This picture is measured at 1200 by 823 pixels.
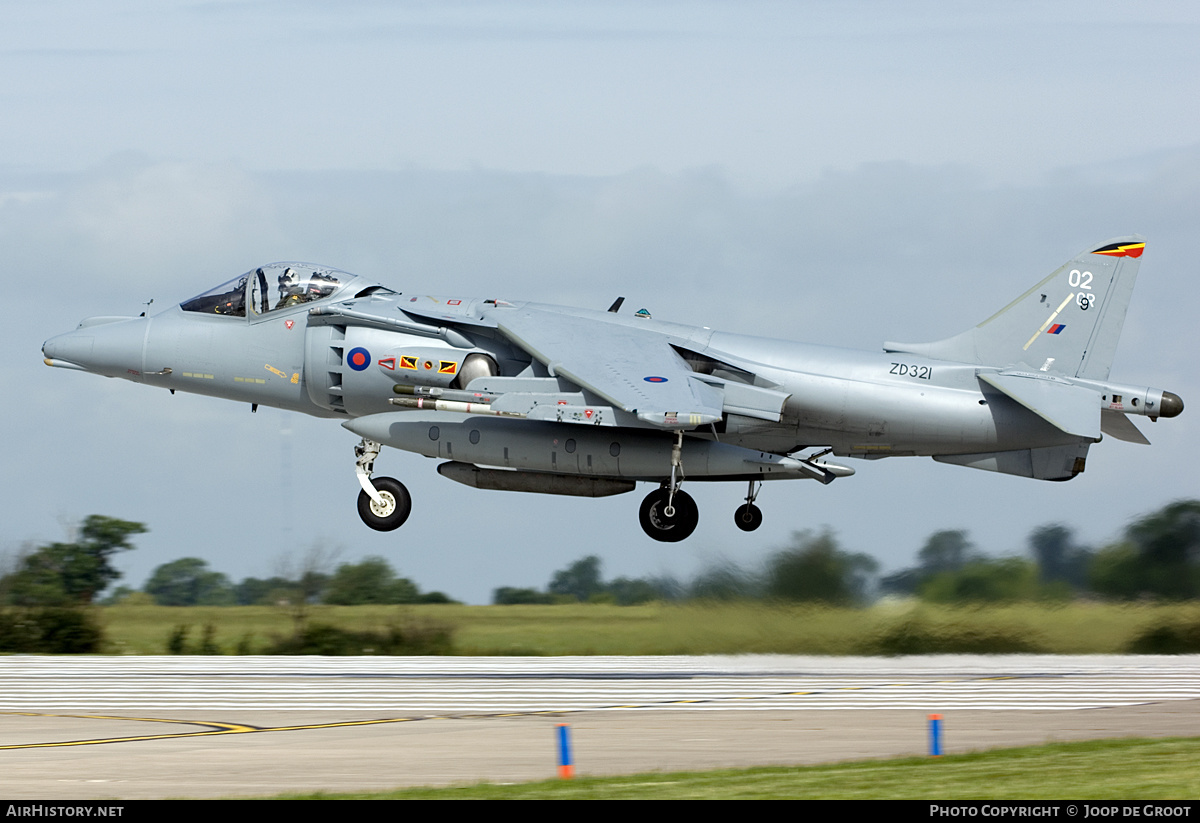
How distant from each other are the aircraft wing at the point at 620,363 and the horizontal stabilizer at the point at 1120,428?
6.22 meters

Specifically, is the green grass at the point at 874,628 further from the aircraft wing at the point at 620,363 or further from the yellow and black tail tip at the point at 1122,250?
the yellow and black tail tip at the point at 1122,250

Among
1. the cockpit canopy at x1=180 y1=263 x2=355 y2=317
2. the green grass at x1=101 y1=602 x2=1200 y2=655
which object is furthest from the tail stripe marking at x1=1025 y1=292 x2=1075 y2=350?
the cockpit canopy at x1=180 y1=263 x2=355 y2=317

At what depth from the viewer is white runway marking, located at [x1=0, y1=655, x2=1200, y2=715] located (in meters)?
21.1

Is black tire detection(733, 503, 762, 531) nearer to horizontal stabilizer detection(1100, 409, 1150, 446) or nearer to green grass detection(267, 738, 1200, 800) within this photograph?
horizontal stabilizer detection(1100, 409, 1150, 446)

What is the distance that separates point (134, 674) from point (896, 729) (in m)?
17.8

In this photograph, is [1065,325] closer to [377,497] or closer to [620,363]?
[620,363]

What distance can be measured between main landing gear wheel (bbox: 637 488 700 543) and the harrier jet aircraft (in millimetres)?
28

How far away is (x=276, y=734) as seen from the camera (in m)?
17.2

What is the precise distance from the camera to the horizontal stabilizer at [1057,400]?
20734 millimetres

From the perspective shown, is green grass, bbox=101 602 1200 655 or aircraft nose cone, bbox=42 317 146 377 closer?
aircraft nose cone, bbox=42 317 146 377

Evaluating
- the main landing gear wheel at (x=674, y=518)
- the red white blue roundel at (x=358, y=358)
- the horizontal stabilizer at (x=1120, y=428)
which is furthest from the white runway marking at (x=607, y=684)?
the red white blue roundel at (x=358, y=358)

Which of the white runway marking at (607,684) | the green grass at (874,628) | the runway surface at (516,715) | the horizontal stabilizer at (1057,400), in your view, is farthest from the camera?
the green grass at (874,628)

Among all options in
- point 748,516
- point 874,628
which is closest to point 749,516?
point 748,516

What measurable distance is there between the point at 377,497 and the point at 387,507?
23 centimetres
